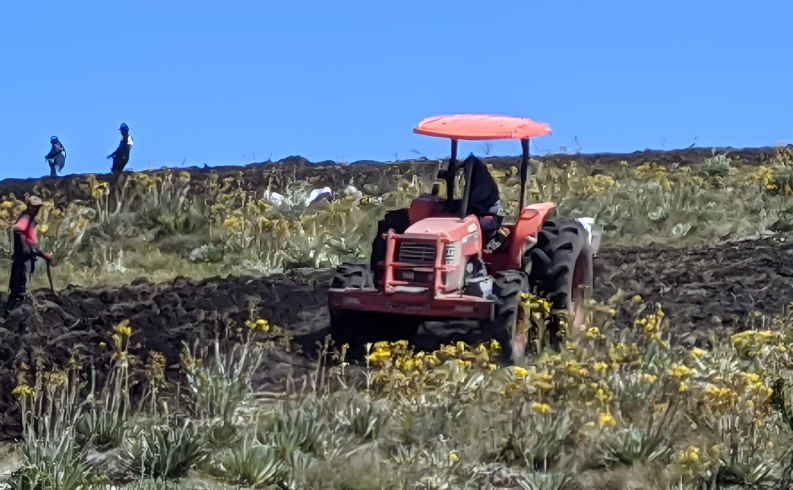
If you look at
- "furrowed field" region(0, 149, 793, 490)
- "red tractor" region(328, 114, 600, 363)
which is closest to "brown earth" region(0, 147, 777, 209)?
"furrowed field" region(0, 149, 793, 490)

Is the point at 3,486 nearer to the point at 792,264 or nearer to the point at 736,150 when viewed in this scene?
the point at 792,264

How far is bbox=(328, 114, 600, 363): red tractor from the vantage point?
9820mm

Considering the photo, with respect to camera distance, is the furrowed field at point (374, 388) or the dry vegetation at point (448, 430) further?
the furrowed field at point (374, 388)

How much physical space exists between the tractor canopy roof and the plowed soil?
208 cm

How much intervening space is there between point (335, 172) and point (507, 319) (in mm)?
16785

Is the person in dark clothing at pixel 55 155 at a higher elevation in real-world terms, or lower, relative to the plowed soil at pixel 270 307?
higher

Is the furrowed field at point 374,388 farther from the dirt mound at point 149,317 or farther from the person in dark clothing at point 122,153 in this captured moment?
the person in dark clothing at point 122,153

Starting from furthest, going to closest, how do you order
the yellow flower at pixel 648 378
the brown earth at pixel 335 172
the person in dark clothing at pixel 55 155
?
the person in dark clothing at pixel 55 155, the brown earth at pixel 335 172, the yellow flower at pixel 648 378

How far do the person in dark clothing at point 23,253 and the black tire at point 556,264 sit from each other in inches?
205

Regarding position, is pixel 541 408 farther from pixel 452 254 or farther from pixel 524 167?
pixel 524 167

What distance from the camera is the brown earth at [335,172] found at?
78.0ft

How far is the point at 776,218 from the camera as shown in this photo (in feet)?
63.5

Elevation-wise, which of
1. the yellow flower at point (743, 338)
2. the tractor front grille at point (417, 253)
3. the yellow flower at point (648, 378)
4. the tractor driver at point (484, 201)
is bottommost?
the yellow flower at point (648, 378)

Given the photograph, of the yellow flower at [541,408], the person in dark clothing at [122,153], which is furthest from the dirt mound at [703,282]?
the person in dark clothing at [122,153]
